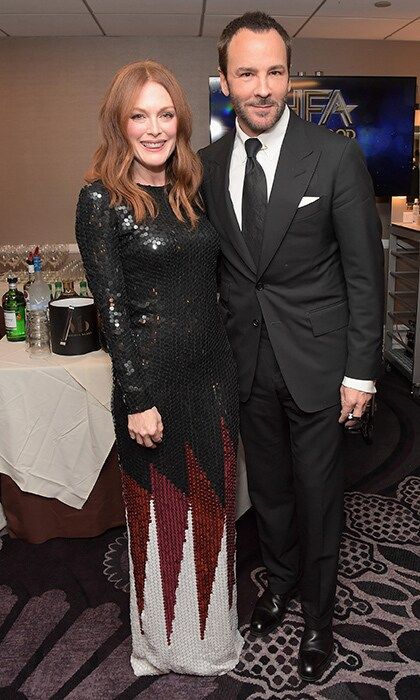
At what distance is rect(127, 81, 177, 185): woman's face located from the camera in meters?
1.46

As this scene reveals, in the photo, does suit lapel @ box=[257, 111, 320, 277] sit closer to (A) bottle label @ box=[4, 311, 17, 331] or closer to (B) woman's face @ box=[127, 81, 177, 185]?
(B) woman's face @ box=[127, 81, 177, 185]

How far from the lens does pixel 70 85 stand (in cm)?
486

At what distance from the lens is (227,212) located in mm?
1620

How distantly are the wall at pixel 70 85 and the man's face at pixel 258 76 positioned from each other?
140 inches

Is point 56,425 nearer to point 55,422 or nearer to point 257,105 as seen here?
point 55,422

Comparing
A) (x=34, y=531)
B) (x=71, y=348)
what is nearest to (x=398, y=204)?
(x=71, y=348)

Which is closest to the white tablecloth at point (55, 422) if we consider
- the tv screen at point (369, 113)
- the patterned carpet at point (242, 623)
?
the patterned carpet at point (242, 623)

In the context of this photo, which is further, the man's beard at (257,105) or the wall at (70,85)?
the wall at (70,85)

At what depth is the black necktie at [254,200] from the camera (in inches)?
62.7

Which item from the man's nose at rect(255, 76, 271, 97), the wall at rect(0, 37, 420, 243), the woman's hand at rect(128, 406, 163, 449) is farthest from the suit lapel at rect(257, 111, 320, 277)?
the wall at rect(0, 37, 420, 243)

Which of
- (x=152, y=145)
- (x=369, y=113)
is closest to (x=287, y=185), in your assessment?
(x=152, y=145)

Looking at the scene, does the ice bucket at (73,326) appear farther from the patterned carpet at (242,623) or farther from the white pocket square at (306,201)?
the white pocket square at (306,201)

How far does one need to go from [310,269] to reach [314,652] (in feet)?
3.52

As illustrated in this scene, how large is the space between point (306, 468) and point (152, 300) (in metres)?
0.63
